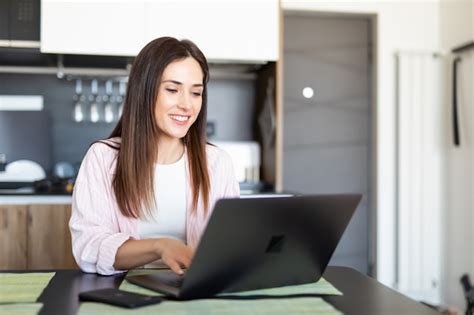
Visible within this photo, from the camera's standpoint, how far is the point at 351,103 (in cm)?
396

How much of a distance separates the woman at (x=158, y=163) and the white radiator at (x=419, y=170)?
2.44 metres

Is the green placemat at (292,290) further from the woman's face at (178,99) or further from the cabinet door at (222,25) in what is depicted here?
the cabinet door at (222,25)

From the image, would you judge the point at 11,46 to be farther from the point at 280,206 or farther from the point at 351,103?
the point at 280,206

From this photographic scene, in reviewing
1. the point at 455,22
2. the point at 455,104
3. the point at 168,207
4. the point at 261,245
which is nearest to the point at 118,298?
the point at 261,245

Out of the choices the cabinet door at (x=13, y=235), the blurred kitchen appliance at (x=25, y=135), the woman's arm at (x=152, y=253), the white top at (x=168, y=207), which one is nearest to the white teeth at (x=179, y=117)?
the white top at (x=168, y=207)

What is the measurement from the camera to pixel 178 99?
1.57m

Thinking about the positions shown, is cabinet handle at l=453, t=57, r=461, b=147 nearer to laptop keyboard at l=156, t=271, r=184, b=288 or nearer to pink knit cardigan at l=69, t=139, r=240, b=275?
pink knit cardigan at l=69, t=139, r=240, b=275

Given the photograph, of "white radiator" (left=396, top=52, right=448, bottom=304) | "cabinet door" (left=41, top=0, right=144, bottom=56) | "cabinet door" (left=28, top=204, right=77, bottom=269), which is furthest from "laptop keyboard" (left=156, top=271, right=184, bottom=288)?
"white radiator" (left=396, top=52, right=448, bottom=304)

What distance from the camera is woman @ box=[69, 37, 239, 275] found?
4.91 feet

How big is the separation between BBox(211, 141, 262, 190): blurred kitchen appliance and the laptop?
7.89 feet

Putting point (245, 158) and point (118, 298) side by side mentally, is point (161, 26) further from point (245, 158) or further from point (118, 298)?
point (118, 298)

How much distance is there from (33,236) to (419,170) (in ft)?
7.71

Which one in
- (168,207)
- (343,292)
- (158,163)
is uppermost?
(158,163)

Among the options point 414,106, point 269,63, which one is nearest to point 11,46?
point 269,63
